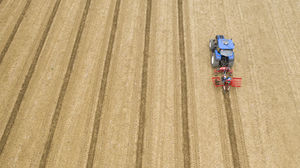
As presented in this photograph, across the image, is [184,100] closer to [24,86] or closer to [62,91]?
[62,91]

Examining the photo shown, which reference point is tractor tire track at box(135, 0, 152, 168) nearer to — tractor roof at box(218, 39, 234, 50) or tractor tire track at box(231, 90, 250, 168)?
tractor roof at box(218, 39, 234, 50)

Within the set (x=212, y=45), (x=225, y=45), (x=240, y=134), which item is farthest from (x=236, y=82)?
(x=240, y=134)

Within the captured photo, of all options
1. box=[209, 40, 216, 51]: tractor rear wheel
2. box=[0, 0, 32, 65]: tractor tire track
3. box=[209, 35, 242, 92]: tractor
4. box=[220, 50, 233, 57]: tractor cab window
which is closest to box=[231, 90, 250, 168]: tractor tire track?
box=[209, 35, 242, 92]: tractor

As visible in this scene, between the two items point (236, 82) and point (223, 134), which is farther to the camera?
point (236, 82)

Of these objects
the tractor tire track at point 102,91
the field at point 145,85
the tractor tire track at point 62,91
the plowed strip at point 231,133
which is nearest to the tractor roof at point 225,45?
the field at point 145,85

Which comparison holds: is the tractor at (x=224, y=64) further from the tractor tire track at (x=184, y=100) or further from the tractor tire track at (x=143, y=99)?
the tractor tire track at (x=143, y=99)

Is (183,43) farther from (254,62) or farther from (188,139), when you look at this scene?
(188,139)

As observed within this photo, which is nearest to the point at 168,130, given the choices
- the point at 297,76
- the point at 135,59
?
the point at 135,59

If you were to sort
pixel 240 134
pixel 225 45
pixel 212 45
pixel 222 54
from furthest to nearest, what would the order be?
pixel 212 45, pixel 225 45, pixel 222 54, pixel 240 134
